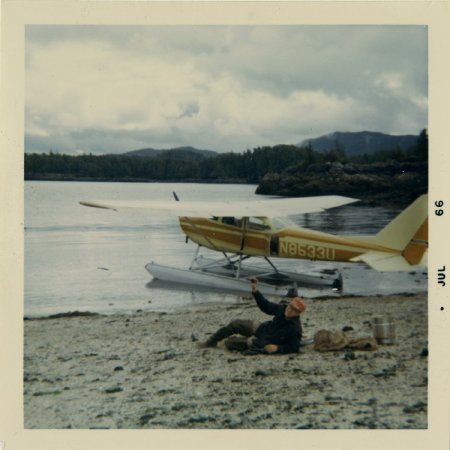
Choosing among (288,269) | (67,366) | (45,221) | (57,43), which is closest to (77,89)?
(57,43)

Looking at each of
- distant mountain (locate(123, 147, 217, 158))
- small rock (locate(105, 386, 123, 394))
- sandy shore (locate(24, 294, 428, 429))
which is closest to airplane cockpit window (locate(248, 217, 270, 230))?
distant mountain (locate(123, 147, 217, 158))

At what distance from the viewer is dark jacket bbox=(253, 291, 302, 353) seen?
4.79 meters

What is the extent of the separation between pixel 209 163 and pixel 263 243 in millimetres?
1261

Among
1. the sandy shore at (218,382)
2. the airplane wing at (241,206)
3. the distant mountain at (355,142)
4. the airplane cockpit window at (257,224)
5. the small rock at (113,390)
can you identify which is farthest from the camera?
the airplane cockpit window at (257,224)

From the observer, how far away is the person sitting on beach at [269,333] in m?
4.79

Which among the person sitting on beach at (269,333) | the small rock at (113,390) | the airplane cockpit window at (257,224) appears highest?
the airplane cockpit window at (257,224)

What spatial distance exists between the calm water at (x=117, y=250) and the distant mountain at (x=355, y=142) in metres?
0.77

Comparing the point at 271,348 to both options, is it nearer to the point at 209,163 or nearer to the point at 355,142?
the point at 209,163

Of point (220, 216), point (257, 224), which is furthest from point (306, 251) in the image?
point (220, 216)

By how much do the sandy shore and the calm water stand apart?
510mm

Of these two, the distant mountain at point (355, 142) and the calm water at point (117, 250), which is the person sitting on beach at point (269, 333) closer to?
the calm water at point (117, 250)

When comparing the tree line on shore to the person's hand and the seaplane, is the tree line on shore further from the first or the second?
the person's hand

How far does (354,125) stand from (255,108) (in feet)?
3.51

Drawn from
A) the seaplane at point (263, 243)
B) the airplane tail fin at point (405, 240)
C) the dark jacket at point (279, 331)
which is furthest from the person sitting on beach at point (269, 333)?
the airplane tail fin at point (405, 240)
